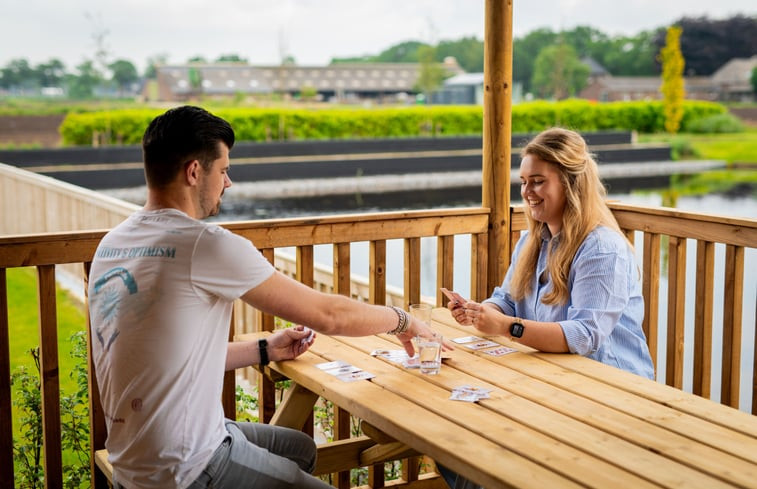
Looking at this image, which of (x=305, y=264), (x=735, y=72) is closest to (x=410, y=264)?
(x=305, y=264)

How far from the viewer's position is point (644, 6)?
55.6m

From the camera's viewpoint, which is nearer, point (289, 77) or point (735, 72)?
point (289, 77)

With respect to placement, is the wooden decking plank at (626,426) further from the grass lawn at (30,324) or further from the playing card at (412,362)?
the grass lawn at (30,324)

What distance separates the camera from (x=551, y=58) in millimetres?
37000

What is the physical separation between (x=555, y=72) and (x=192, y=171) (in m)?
36.5

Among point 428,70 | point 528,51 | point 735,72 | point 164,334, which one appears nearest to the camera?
point 164,334

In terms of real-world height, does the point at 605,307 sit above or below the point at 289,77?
below

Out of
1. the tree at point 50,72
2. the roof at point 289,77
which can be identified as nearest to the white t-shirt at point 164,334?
the roof at point 289,77

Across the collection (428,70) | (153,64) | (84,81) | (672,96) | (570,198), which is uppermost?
(153,64)

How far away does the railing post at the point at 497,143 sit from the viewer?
3.52 m

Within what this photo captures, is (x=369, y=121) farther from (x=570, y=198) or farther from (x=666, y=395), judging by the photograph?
(x=666, y=395)

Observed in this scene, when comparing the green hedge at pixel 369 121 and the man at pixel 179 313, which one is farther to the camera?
the green hedge at pixel 369 121

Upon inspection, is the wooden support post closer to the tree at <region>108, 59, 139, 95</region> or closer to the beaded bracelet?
the beaded bracelet

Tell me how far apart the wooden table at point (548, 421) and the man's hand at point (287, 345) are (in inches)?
1.1
